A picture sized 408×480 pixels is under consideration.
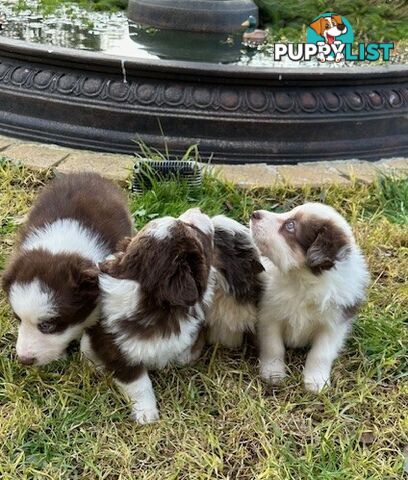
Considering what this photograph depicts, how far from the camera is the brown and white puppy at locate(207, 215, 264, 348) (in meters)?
3.21

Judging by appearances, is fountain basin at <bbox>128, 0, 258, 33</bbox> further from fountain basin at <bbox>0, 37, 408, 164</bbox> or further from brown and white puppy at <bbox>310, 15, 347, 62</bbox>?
fountain basin at <bbox>0, 37, 408, 164</bbox>

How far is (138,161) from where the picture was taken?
483 cm

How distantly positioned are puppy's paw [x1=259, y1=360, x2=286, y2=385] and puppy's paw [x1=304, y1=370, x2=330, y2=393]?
0.13m

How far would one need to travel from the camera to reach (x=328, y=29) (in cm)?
772

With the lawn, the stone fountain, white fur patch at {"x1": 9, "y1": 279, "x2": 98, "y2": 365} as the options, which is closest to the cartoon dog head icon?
the stone fountain

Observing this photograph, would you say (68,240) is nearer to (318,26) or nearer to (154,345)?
(154,345)

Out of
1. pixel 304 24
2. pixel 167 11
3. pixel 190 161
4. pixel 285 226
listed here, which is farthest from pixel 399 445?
pixel 304 24

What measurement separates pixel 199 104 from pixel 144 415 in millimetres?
2891

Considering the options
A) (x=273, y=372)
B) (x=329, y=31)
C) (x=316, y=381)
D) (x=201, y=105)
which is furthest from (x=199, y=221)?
(x=329, y=31)

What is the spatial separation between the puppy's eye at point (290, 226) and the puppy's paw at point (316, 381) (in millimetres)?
762

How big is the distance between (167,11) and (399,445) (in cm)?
665

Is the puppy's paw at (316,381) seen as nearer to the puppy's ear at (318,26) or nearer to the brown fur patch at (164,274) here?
the brown fur patch at (164,274)

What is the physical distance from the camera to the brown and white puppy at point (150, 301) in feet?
9.00

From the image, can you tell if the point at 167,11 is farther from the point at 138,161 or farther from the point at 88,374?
the point at 88,374
